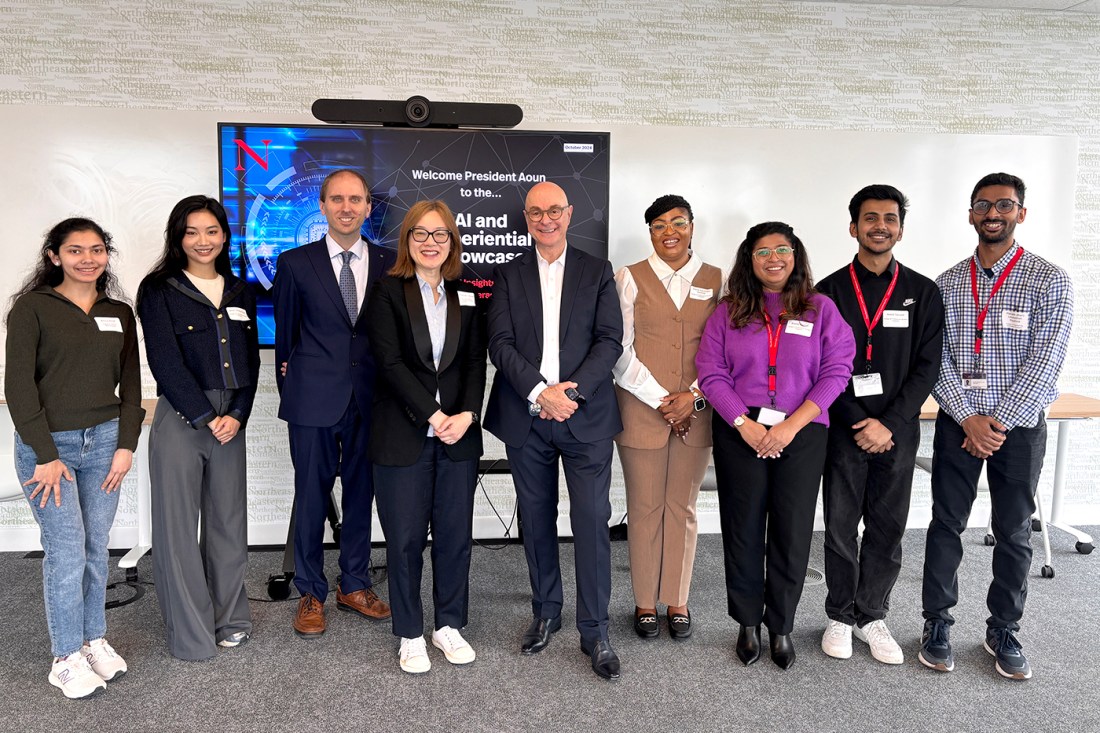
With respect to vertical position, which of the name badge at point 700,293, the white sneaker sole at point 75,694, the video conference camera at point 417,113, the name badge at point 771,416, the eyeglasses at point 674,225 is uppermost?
the video conference camera at point 417,113

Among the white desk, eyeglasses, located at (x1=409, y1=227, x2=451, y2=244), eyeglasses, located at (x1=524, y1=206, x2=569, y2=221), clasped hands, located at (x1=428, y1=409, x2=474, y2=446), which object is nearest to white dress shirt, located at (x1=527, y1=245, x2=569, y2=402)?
eyeglasses, located at (x1=524, y1=206, x2=569, y2=221)

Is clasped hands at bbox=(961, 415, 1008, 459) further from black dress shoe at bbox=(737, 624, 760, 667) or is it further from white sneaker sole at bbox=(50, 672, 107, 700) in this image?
white sneaker sole at bbox=(50, 672, 107, 700)

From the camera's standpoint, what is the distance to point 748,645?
263cm

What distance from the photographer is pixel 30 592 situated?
10.6 feet

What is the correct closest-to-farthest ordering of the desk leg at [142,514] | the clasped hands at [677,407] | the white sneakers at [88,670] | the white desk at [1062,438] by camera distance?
the white sneakers at [88,670], the clasped hands at [677,407], the desk leg at [142,514], the white desk at [1062,438]

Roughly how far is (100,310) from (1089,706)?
3.59 metres

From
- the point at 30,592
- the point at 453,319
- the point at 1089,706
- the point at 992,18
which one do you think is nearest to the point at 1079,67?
the point at 992,18

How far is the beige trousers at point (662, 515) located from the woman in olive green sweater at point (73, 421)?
6.08ft

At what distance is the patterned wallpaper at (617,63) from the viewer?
3.64 meters

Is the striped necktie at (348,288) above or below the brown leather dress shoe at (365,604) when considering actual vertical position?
above

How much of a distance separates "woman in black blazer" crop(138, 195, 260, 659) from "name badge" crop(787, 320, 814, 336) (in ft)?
6.59

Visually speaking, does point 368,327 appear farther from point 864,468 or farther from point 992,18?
point 992,18

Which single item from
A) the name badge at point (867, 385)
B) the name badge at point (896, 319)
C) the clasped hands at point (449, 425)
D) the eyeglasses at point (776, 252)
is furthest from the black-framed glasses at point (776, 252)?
the clasped hands at point (449, 425)

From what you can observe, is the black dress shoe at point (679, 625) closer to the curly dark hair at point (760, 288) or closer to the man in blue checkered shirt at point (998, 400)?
the man in blue checkered shirt at point (998, 400)
